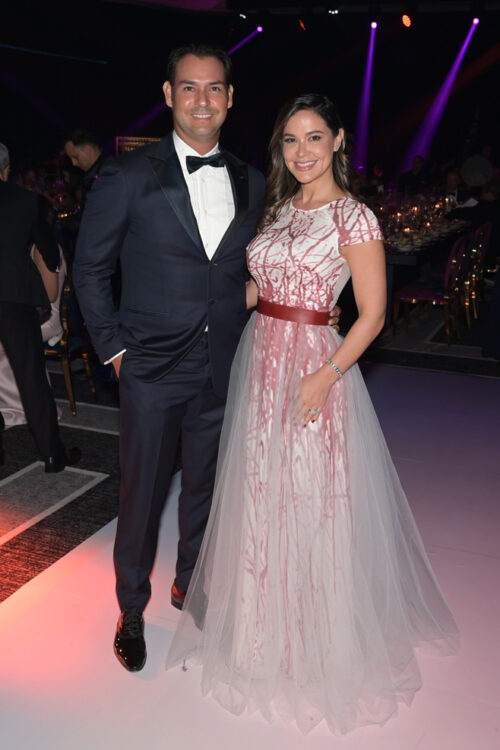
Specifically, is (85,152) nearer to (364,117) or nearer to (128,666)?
(128,666)

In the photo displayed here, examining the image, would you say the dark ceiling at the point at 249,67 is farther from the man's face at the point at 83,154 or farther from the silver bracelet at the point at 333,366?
the silver bracelet at the point at 333,366

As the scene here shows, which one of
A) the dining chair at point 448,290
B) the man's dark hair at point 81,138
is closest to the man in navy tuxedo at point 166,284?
the man's dark hair at point 81,138

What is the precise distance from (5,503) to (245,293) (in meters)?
1.86

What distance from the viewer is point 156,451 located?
86.0 inches

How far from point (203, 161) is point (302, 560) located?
1.21 meters

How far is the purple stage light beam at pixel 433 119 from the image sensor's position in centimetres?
1384

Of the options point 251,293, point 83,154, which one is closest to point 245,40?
point 83,154

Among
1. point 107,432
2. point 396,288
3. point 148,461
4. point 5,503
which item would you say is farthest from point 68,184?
point 148,461

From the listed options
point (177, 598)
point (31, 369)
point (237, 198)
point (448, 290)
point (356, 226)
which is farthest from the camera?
point (448, 290)

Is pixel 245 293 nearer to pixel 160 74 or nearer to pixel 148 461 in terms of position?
pixel 148 461

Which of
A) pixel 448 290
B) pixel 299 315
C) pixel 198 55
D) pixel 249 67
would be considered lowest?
pixel 448 290

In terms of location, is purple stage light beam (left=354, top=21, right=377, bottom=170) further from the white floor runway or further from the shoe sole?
the shoe sole

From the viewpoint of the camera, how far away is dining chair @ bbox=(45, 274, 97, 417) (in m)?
4.39

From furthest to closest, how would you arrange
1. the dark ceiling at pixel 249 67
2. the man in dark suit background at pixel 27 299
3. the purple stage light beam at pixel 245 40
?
the purple stage light beam at pixel 245 40, the dark ceiling at pixel 249 67, the man in dark suit background at pixel 27 299
